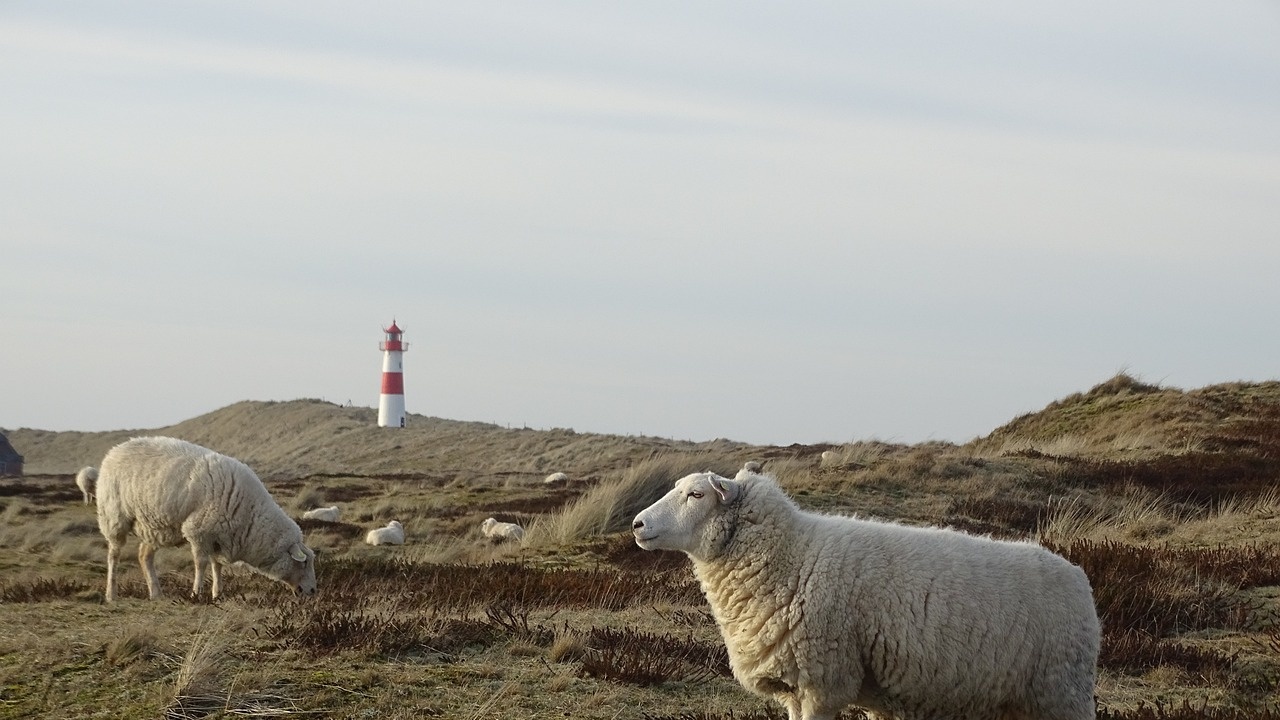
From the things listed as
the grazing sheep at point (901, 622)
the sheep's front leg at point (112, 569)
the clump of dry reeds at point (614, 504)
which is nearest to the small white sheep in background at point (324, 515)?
the clump of dry reeds at point (614, 504)

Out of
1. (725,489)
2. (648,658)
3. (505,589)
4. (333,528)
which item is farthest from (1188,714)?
(333,528)

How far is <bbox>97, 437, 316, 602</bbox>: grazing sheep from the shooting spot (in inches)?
498

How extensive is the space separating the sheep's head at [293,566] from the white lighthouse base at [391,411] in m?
49.9

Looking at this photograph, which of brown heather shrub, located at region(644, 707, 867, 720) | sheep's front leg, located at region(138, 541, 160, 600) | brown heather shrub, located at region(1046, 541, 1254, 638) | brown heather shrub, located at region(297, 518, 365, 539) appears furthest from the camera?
brown heather shrub, located at region(297, 518, 365, 539)

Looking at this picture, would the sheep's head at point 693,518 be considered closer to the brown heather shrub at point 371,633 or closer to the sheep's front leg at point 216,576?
the brown heather shrub at point 371,633

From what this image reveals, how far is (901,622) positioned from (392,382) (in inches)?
2378

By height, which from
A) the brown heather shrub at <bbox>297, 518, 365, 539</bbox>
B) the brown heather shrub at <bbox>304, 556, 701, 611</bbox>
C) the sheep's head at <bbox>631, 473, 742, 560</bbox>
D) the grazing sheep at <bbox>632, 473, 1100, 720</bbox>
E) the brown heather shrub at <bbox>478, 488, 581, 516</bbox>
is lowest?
the brown heather shrub at <bbox>297, 518, 365, 539</bbox>

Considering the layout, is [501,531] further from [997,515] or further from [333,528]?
[997,515]

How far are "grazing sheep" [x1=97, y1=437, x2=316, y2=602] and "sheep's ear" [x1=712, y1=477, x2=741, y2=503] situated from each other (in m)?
7.75

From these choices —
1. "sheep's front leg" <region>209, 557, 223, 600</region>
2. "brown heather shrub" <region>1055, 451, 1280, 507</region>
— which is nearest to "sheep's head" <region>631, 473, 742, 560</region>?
"sheep's front leg" <region>209, 557, 223, 600</region>

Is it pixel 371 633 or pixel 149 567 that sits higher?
pixel 371 633

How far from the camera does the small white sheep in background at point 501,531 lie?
20078mm

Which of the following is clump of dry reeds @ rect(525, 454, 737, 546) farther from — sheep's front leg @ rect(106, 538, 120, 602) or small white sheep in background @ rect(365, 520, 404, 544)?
sheep's front leg @ rect(106, 538, 120, 602)

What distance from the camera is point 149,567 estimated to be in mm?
12422
